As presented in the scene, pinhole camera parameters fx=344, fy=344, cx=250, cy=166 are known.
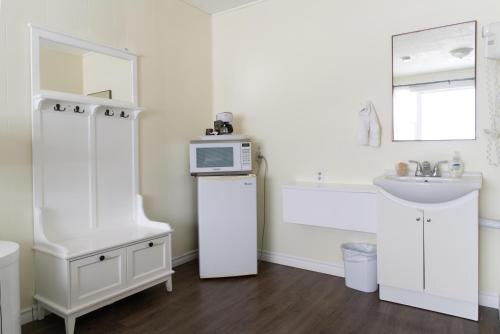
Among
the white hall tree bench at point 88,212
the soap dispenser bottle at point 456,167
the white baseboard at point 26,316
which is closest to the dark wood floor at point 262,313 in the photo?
the white baseboard at point 26,316

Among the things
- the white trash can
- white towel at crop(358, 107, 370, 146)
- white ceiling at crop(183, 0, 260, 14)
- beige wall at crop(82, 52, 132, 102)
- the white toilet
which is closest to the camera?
the white toilet

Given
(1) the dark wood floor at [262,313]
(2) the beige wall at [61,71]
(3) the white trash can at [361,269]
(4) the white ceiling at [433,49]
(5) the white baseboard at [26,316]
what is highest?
(4) the white ceiling at [433,49]

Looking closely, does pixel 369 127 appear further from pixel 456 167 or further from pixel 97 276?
pixel 97 276

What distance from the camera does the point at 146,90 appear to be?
310cm

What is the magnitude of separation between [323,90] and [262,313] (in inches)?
77.6

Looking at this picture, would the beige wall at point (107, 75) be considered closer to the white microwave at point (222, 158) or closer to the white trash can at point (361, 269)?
the white microwave at point (222, 158)

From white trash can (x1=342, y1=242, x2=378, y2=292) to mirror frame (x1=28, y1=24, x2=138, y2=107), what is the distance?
2.22 m

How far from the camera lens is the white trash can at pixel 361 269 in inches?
107

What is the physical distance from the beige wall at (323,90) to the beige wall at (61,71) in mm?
1590

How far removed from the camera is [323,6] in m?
3.13

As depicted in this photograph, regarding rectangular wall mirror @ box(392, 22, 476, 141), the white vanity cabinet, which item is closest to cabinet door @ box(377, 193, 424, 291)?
the white vanity cabinet

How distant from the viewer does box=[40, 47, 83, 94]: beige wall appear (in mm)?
2361

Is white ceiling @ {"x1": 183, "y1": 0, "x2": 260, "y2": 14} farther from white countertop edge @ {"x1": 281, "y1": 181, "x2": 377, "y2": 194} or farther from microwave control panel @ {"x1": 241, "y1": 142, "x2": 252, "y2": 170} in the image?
white countertop edge @ {"x1": 281, "y1": 181, "x2": 377, "y2": 194}

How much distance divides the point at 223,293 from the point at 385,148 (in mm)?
1784
